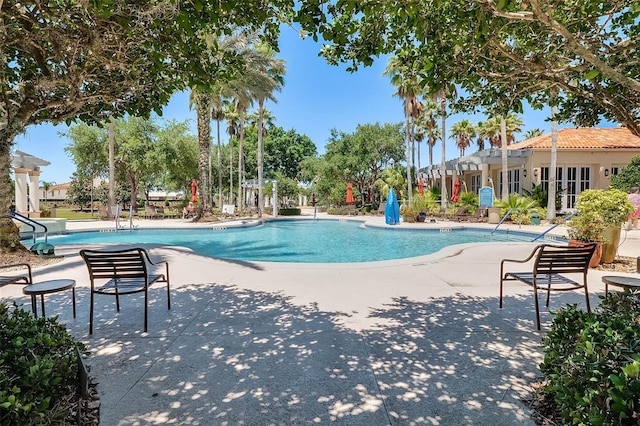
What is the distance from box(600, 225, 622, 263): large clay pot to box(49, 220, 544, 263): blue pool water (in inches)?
204

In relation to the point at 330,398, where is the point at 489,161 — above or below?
above

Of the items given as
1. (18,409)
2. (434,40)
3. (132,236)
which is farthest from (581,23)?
(132,236)

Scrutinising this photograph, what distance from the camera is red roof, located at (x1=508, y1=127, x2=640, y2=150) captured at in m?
21.8

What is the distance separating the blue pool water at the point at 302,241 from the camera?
39.7 ft

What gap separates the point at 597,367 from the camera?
1.83m

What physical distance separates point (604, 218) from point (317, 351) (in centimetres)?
732

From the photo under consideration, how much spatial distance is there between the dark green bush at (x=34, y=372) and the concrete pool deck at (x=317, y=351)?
1.69ft

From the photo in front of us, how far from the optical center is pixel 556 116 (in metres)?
5.39

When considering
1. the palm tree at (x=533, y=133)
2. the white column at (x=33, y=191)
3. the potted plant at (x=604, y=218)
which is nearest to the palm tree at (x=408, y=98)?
the potted plant at (x=604, y=218)

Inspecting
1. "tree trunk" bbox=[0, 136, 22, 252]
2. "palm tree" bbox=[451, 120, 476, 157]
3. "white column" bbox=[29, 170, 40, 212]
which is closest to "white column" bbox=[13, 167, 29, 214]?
"white column" bbox=[29, 170, 40, 212]

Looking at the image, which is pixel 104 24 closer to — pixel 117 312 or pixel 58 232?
pixel 117 312

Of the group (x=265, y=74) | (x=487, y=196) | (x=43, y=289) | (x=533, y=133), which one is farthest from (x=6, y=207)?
(x=533, y=133)

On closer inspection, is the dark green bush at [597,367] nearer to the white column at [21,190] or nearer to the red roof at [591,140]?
the white column at [21,190]

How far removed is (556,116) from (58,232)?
1960 centimetres
